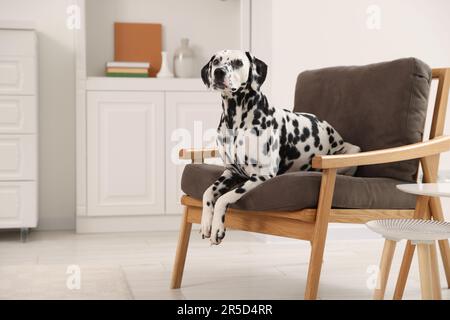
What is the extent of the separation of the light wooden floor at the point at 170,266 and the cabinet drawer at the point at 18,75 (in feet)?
2.88

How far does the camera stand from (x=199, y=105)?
14.6 ft

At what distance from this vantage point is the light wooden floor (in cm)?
276

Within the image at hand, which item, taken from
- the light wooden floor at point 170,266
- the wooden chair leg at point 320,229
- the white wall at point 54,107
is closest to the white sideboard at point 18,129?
the light wooden floor at point 170,266

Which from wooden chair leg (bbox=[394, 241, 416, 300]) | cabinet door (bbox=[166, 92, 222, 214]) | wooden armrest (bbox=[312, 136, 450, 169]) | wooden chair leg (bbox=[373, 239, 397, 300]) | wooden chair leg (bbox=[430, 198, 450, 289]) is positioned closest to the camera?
wooden chair leg (bbox=[373, 239, 397, 300])

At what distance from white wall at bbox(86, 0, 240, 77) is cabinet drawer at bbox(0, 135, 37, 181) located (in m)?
0.78

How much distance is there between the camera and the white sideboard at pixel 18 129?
400cm

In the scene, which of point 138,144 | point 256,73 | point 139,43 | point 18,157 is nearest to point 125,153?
point 138,144

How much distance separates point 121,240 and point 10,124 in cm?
93

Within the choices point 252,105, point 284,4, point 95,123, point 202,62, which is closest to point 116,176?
point 95,123

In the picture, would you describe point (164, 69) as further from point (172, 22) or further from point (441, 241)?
point (441, 241)

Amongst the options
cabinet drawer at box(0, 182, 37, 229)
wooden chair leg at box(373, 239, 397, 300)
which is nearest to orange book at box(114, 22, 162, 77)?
cabinet drawer at box(0, 182, 37, 229)

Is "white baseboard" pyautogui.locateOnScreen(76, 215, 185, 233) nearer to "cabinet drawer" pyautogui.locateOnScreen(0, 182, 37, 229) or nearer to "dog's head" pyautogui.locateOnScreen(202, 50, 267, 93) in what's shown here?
"cabinet drawer" pyautogui.locateOnScreen(0, 182, 37, 229)

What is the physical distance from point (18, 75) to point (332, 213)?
239 cm

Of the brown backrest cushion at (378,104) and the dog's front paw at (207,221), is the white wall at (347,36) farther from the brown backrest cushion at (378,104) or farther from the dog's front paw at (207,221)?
the dog's front paw at (207,221)
